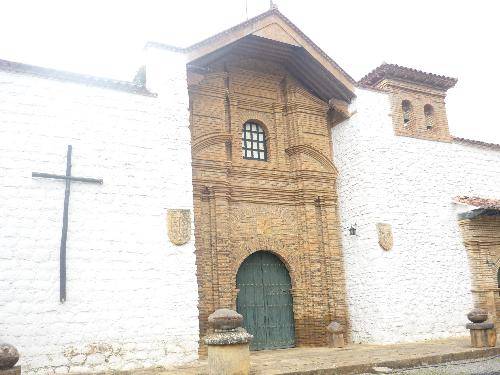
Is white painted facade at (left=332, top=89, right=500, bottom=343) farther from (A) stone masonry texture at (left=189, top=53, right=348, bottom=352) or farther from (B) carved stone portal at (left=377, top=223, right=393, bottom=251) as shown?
(A) stone masonry texture at (left=189, top=53, right=348, bottom=352)

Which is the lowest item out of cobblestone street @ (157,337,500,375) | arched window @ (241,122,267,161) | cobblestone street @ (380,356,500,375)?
cobblestone street @ (380,356,500,375)

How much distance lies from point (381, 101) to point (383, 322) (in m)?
4.79

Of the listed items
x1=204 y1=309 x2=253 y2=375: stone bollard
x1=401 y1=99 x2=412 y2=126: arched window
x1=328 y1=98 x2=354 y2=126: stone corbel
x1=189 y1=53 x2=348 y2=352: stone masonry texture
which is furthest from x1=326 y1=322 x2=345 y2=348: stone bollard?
x1=401 y1=99 x2=412 y2=126: arched window

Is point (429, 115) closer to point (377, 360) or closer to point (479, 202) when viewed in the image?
point (479, 202)

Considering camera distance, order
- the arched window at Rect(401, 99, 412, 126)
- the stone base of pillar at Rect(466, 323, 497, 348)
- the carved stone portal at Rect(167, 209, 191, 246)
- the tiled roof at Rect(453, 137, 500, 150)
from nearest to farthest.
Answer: the carved stone portal at Rect(167, 209, 191, 246) → the stone base of pillar at Rect(466, 323, 497, 348) → the arched window at Rect(401, 99, 412, 126) → the tiled roof at Rect(453, 137, 500, 150)

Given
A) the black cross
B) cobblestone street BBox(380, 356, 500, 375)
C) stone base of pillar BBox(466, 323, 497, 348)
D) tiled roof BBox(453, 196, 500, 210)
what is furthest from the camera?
tiled roof BBox(453, 196, 500, 210)

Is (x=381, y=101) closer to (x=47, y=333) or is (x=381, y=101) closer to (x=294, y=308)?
(x=294, y=308)

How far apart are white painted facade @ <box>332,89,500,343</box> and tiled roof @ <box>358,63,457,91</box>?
20.4 inches

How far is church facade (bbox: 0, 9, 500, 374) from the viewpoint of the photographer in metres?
7.43

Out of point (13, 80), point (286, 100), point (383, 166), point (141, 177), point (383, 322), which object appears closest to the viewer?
point (13, 80)

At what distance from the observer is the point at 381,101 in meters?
11.4

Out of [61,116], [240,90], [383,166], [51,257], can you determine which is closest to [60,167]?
Answer: [61,116]

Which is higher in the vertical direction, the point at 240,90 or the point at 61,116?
the point at 240,90

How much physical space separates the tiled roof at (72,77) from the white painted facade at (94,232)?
0.27 ft
